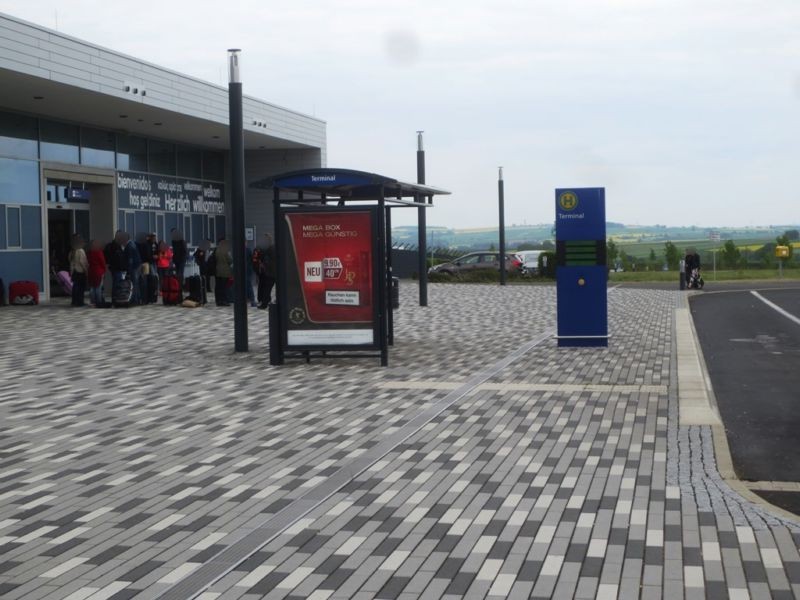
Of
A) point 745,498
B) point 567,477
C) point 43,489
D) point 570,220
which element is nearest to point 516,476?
point 567,477

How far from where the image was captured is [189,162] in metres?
38.1

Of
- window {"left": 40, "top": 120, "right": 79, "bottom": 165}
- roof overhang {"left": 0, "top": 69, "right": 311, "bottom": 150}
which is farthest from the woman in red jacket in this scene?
window {"left": 40, "top": 120, "right": 79, "bottom": 165}

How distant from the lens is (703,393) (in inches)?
434

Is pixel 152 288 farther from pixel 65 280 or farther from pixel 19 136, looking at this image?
pixel 19 136

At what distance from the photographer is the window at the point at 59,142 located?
29.4m

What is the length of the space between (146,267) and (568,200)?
1414cm

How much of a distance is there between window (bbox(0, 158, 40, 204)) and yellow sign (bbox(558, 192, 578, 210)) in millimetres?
16316

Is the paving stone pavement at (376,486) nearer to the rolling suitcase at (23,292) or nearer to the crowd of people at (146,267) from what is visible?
the crowd of people at (146,267)


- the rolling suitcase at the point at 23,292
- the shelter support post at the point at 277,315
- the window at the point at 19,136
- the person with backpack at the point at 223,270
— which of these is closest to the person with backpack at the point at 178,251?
the person with backpack at the point at 223,270

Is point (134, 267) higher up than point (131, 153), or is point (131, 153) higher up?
point (131, 153)

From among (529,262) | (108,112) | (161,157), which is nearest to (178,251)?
(108,112)

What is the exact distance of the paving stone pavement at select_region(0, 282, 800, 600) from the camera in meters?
5.30

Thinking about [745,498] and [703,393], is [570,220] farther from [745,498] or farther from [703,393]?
[745,498]

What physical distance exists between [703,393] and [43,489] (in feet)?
21.1
